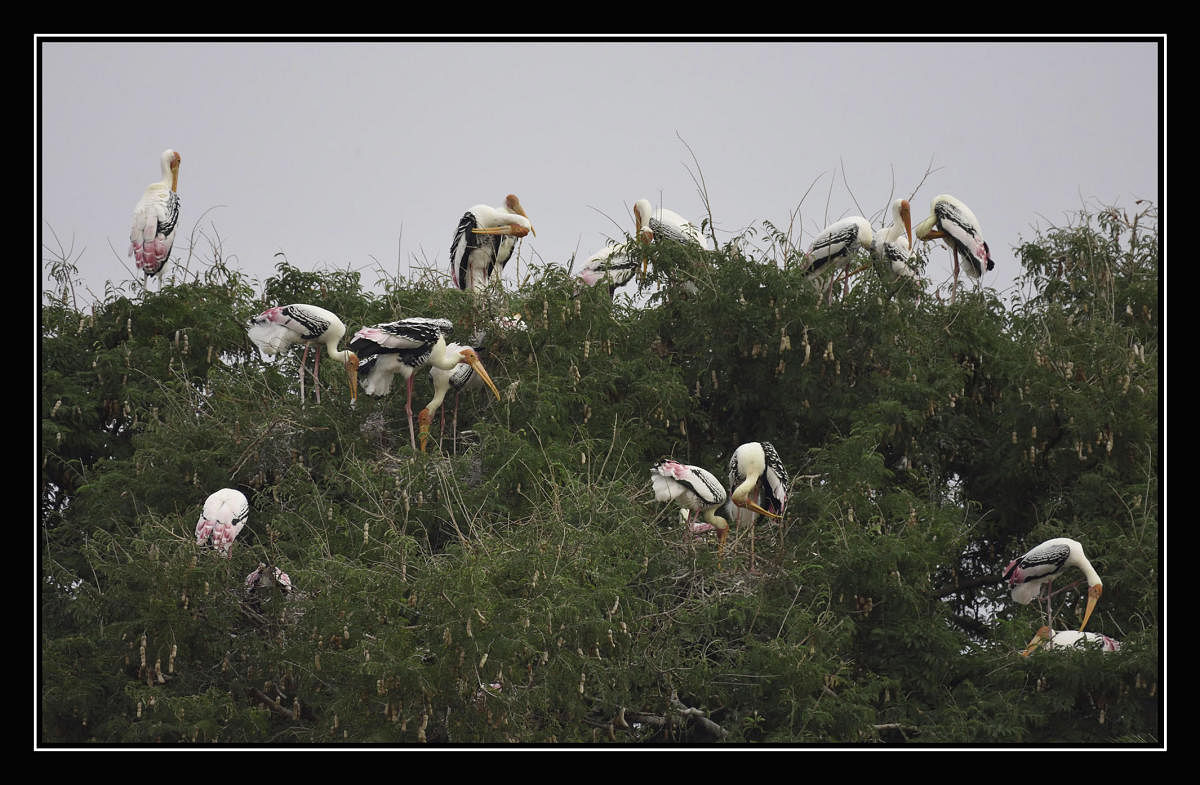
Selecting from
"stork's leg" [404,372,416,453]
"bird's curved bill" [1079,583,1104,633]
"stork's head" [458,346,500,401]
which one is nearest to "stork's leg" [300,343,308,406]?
"stork's leg" [404,372,416,453]

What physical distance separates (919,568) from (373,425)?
3505 mm

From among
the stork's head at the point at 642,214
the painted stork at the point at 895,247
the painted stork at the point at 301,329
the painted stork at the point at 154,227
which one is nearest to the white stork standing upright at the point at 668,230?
the stork's head at the point at 642,214

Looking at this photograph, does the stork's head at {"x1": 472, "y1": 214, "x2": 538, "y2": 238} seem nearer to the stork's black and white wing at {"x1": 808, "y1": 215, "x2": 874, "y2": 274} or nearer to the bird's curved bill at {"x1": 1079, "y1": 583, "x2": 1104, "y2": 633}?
the stork's black and white wing at {"x1": 808, "y1": 215, "x2": 874, "y2": 274}

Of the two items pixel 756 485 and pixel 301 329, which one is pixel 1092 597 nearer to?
pixel 756 485

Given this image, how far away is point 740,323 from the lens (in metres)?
12.0

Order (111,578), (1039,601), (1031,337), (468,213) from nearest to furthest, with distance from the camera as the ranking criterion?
(111,578), (1039,601), (1031,337), (468,213)

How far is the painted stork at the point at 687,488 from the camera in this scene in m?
10.6

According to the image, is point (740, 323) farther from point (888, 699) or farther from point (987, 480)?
point (888, 699)

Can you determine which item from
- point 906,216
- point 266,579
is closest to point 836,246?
point 906,216

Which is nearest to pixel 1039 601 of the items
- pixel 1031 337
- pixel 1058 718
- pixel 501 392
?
pixel 1058 718

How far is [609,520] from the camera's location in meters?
9.38

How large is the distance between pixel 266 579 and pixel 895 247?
5.66m

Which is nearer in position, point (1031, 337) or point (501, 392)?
point (501, 392)

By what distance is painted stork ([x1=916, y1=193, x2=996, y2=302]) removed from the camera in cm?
1414
